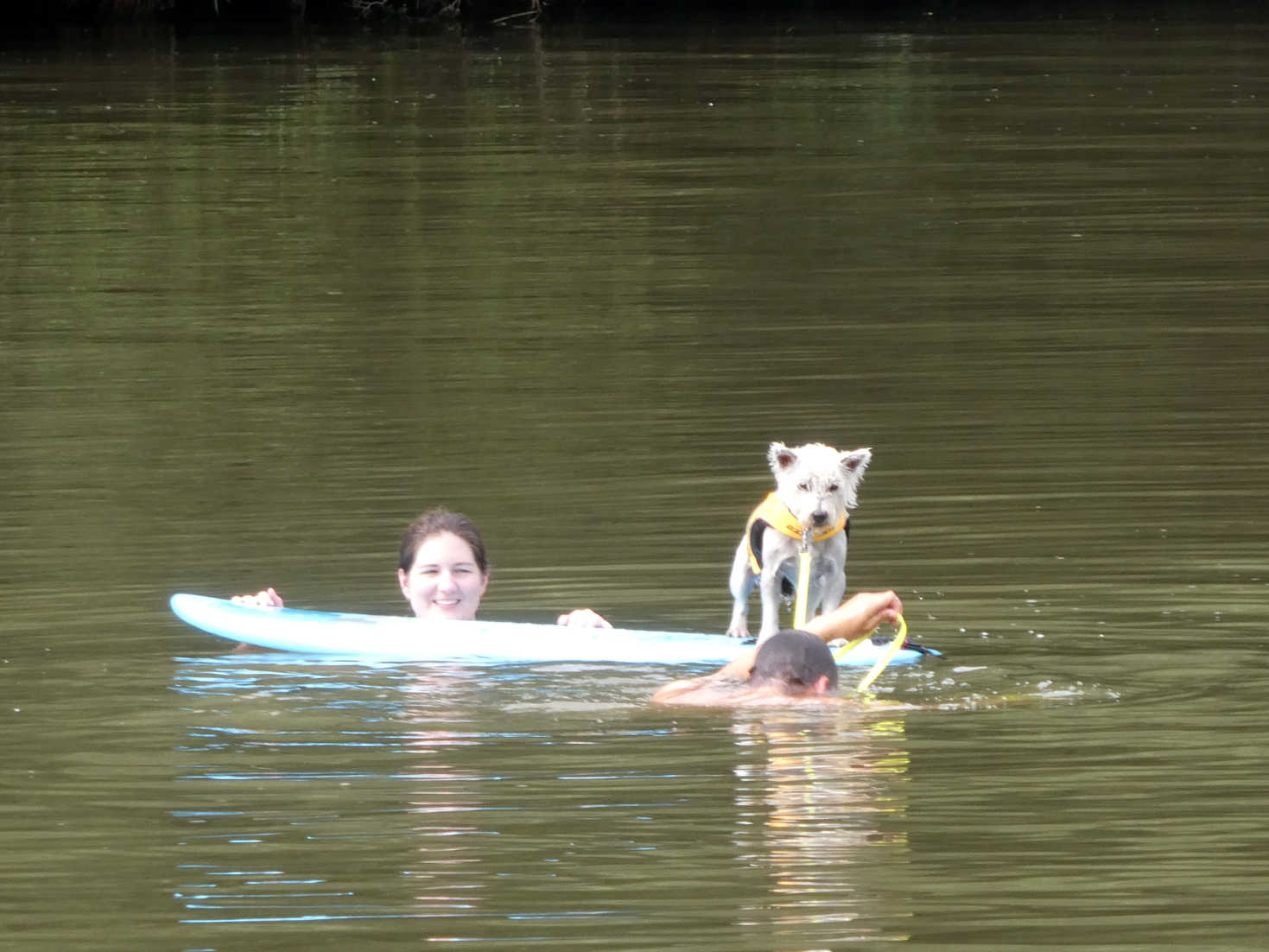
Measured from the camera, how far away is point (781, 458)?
966cm

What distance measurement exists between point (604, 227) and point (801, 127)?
28.8 ft

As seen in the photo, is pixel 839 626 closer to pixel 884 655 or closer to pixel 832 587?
pixel 884 655

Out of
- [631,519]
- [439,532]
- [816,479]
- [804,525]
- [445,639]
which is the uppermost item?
[816,479]

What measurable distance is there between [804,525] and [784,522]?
89 millimetres

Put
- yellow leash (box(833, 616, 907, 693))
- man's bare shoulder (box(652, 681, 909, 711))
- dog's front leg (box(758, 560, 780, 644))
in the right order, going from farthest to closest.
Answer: dog's front leg (box(758, 560, 780, 644)) → yellow leash (box(833, 616, 907, 693)) → man's bare shoulder (box(652, 681, 909, 711))

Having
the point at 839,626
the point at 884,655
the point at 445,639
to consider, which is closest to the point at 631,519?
the point at 445,639

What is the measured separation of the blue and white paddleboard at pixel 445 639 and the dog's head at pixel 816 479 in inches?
22.1

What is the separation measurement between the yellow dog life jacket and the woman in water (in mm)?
761

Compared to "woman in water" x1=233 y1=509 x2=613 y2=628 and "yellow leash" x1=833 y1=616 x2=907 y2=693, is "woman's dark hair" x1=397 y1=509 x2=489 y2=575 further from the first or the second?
"yellow leash" x1=833 y1=616 x2=907 y2=693

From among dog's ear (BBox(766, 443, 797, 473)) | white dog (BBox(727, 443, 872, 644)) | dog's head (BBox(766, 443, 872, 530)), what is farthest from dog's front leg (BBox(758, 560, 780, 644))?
dog's ear (BBox(766, 443, 797, 473))

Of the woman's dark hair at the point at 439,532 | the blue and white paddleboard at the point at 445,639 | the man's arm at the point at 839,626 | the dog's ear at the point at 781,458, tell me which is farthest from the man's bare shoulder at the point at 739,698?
the woman's dark hair at the point at 439,532

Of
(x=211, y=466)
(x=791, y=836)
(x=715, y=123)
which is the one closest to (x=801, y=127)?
(x=715, y=123)

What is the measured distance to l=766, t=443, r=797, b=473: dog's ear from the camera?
960 cm

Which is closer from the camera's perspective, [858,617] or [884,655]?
[858,617]
